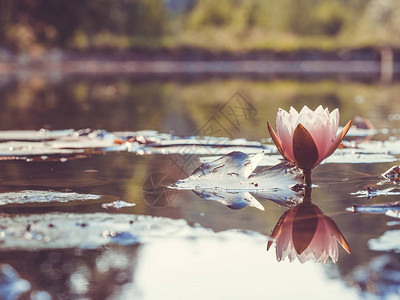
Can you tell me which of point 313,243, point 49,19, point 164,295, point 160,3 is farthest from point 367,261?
point 160,3

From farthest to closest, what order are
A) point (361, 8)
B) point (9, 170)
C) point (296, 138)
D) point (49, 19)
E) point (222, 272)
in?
point (361, 8) < point (49, 19) < point (9, 170) < point (296, 138) < point (222, 272)

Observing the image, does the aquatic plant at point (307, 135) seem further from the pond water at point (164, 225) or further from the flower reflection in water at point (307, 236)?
the flower reflection in water at point (307, 236)

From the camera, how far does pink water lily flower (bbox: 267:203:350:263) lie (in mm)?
1836

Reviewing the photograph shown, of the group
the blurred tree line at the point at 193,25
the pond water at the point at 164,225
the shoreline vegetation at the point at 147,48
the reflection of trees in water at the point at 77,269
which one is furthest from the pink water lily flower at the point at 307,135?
the blurred tree line at the point at 193,25

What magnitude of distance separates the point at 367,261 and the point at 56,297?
72cm

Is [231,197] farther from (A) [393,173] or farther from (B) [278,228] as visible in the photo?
(A) [393,173]

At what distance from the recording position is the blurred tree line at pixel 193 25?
89.2ft

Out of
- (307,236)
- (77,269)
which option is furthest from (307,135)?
(77,269)

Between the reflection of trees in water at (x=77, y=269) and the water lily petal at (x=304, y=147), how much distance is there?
0.93m

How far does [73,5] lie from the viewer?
2767 centimetres

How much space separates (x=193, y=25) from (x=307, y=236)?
3672 centimetres

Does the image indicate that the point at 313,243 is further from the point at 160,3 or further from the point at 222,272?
the point at 160,3

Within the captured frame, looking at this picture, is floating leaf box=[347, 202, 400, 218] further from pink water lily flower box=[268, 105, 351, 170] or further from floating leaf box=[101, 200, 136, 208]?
floating leaf box=[101, 200, 136, 208]

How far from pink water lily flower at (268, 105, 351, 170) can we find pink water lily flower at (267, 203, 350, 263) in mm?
330
